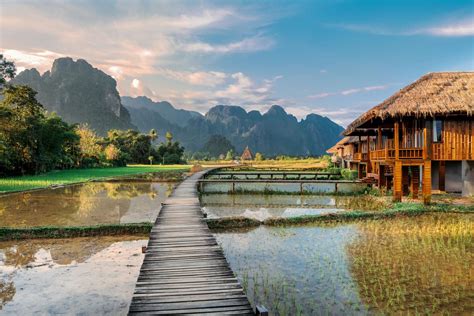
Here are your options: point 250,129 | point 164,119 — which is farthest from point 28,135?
point 164,119

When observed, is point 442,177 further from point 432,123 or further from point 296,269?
point 296,269

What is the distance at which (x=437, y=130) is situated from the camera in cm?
A: 1594

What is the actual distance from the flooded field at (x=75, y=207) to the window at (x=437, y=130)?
12.2m

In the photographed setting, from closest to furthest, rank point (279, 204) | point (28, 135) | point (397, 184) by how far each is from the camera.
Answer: point (397, 184) < point (279, 204) < point (28, 135)

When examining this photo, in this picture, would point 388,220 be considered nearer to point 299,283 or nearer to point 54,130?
point 299,283

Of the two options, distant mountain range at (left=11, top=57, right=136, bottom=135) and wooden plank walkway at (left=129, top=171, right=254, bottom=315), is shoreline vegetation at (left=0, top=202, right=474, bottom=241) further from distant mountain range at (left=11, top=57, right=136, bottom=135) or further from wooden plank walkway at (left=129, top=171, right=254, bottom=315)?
distant mountain range at (left=11, top=57, right=136, bottom=135)

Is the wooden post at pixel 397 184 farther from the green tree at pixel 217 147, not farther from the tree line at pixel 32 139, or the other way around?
the green tree at pixel 217 147

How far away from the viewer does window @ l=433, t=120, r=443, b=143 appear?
1584cm

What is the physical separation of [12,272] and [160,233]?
2.88 metres

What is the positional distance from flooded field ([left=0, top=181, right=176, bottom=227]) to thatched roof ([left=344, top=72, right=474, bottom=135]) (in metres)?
10.3

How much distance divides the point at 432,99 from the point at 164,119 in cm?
15539

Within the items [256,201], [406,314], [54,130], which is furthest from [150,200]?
[54,130]

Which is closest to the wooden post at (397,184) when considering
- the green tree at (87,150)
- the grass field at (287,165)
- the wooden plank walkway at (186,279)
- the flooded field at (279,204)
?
→ the flooded field at (279,204)

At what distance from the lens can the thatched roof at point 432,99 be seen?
14.6 metres
